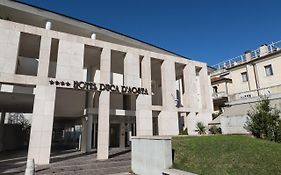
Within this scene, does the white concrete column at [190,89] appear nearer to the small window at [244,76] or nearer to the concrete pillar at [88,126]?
the concrete pillar at [88,126]

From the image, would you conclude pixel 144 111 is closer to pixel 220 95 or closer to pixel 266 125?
pixel 266 125

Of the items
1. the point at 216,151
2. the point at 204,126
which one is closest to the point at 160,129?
the point at 204,126

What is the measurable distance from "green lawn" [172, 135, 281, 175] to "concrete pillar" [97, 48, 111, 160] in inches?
274

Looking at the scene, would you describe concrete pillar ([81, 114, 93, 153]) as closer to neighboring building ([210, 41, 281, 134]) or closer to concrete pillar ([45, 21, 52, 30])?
concrete pillar ([45, 21, 52, 30])

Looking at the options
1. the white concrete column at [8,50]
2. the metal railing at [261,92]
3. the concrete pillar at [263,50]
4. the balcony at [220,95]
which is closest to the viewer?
the white concrete column at [8,50]

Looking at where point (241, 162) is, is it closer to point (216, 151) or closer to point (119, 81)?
point (216, 151)

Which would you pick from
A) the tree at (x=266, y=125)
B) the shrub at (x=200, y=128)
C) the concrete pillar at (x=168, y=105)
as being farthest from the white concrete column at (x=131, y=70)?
the tree at (x=266, y=125)

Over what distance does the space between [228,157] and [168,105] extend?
12.2 metres

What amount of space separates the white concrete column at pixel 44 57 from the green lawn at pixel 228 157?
11.2 metres

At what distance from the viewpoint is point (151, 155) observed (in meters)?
10.8

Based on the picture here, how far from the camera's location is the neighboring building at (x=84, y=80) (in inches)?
615

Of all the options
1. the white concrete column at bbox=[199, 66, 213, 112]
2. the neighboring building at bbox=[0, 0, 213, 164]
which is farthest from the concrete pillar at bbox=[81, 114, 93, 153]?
the white concrete column at bbox=[199, 66, 213, 112]

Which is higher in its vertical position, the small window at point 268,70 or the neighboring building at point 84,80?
the small window at point 268,70

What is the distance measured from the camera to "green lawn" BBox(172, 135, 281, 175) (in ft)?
28.6
